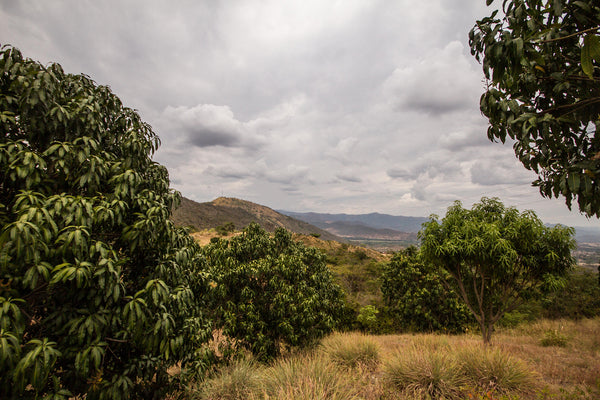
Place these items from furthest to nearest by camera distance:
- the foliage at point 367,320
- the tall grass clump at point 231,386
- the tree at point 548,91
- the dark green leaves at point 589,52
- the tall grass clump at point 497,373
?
the foliage at point 367,320
the tall grass clump at point 231,386
the tall grass clump at point 497,373
the tree at point 548,91
the dark green leaves at point 589,52

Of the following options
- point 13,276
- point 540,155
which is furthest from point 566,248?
point 13,276

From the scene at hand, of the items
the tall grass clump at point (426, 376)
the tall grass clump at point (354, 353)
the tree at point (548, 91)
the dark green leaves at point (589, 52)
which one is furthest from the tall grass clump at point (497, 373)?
the dark green leaves at point (589, 52)

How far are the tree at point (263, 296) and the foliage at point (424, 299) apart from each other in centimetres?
700

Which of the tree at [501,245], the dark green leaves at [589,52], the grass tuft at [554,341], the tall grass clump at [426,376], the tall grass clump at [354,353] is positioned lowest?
the grass tuft at [554,341]

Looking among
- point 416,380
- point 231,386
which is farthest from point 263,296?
point 416,380

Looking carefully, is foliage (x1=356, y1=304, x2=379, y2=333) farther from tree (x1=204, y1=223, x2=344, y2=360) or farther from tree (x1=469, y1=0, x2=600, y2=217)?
tree (x1=469, y1=0, x2=600, y2=217)

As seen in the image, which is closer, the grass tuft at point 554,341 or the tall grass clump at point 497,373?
the tall grass clump at point 497,373

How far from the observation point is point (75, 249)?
2.89 m

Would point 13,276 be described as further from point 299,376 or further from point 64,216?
point 299,376

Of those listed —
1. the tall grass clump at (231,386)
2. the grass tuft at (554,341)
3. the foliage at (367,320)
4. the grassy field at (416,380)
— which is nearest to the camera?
the grassy field at (416,380)

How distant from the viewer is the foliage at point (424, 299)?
13.5m

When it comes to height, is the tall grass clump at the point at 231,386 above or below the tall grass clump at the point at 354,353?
above

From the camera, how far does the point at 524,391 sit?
529 cm

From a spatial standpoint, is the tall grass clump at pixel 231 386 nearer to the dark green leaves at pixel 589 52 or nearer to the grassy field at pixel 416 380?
the grassy field at pixel 416 380
